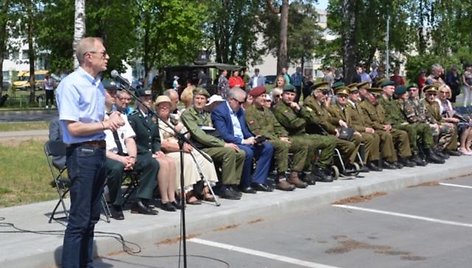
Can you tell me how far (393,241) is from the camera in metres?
8.44

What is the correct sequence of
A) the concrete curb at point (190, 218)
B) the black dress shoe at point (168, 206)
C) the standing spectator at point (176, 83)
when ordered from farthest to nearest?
1. the standing spectator at point (176, 83)
2. the black dress shoe at point (168, 206)
3. the concrete curb at point (190, 218)

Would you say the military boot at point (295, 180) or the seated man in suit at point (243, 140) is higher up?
the seated man in suit at point (243, 140)

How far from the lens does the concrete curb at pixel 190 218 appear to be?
23.5 ft

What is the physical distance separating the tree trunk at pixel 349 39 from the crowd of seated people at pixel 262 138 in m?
9.49

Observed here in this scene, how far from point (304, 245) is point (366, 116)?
5.81 meters

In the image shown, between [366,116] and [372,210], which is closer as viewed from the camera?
[372,210]

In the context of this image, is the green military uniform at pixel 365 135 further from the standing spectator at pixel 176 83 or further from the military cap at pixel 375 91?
the standing spectator at pixel 176 83

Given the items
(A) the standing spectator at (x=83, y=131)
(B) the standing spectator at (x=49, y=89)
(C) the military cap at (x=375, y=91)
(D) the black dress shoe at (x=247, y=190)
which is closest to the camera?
(A) the standing spectator at (x=83, y=131)

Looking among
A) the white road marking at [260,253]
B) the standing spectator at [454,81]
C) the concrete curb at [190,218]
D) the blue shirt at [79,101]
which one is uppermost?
the standing spectator at [454,81]

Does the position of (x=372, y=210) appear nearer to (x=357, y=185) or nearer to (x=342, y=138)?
(x=357, y=185)

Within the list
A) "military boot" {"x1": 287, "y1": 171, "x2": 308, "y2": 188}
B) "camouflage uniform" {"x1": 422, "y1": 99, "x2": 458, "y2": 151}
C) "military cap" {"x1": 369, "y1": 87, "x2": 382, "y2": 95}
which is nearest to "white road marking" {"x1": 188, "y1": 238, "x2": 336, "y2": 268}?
"military boot" {"x1": 287, "y1": 171, "x2": 308, "y2": 188}

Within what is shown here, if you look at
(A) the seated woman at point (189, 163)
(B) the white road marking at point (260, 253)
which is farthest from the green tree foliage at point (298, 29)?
(B) the white road marking at point (260, 253)

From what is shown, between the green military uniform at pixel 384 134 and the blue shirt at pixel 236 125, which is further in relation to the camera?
the green military uniform at pixel 384 134

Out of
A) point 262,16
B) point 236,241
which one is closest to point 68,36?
point 262,16
